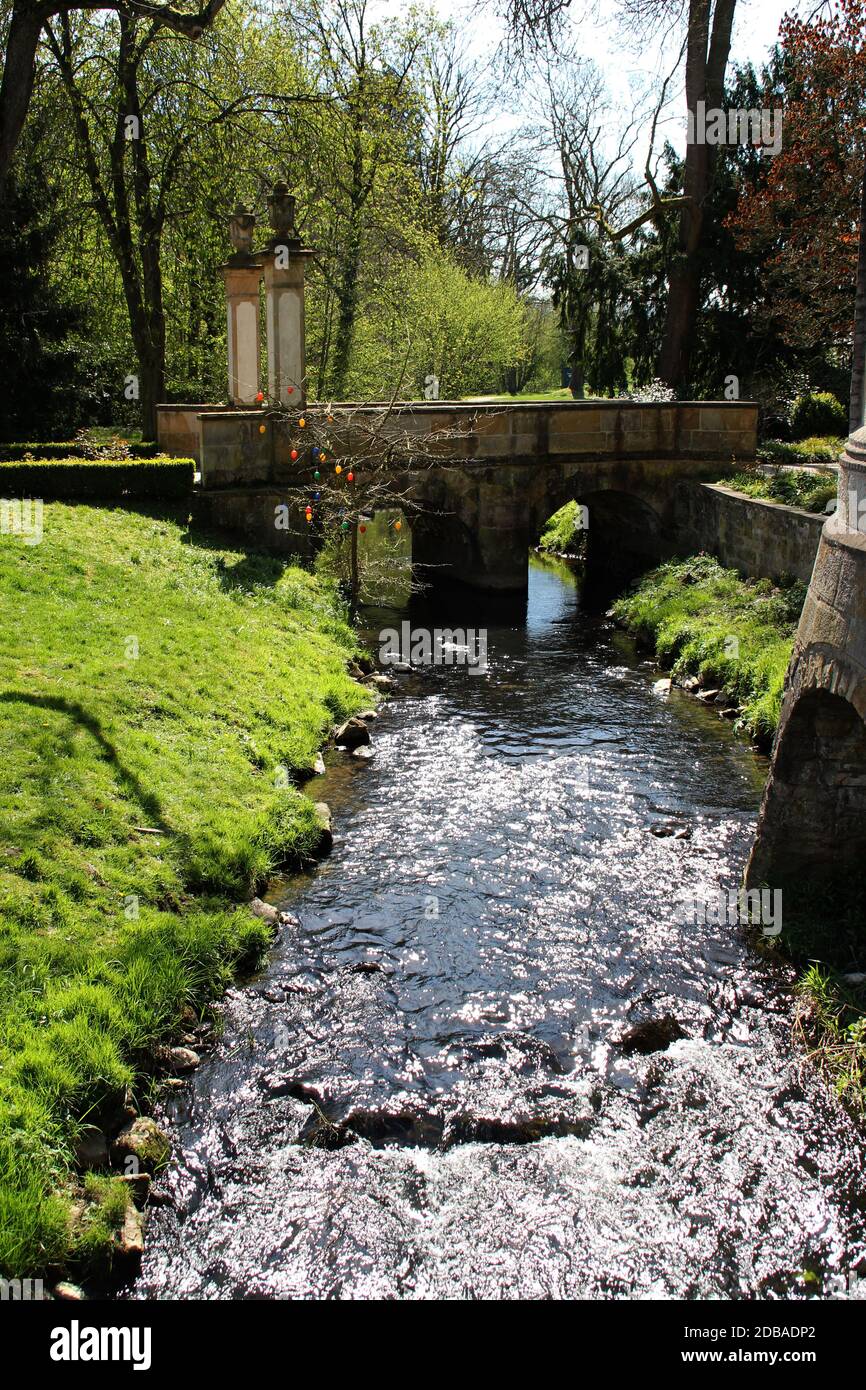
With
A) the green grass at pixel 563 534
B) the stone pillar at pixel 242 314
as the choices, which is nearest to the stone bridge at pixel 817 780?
the stone pillar at pixel 242 314

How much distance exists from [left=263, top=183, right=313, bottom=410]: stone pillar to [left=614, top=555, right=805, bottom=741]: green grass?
685 cm

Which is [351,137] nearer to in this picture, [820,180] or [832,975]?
[820,180]

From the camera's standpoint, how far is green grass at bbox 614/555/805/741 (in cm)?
1435

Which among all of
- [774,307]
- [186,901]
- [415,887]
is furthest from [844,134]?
[186,901]

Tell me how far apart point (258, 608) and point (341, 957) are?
8235 mm

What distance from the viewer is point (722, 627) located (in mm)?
16672

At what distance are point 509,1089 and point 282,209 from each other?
1598cm

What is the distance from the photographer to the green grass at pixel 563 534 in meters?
27.3

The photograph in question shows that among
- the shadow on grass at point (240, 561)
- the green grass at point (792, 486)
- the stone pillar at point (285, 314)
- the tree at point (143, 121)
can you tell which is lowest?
the shadow on grass at point (240, 561)

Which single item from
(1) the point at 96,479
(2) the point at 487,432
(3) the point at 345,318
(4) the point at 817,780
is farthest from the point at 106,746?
(3) the point at 345,318

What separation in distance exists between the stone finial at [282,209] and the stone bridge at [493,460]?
9.87 feet

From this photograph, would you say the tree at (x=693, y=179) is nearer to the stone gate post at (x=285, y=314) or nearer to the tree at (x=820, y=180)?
the tree at (x=820, y=180)

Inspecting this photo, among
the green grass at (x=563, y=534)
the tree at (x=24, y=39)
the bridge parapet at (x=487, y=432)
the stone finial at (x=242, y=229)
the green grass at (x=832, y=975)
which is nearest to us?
the green grass at (x=832, y=975)
